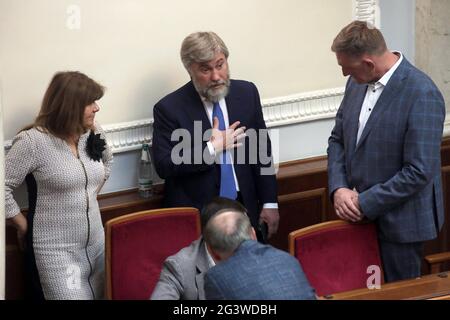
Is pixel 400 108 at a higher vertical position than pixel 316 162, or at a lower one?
higher

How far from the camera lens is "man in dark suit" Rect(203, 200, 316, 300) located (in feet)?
9.60

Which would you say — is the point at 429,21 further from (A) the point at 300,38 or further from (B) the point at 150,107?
(B) the point at 150,107

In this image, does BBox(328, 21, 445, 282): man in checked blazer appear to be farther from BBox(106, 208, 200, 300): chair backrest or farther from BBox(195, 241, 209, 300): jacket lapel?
BBox(195, 241, 209, 300): jacket lapel

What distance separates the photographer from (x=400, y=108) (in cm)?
409

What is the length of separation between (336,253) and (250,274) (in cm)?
112

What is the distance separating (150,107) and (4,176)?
1111 millimetres

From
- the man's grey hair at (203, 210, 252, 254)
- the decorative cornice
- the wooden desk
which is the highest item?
the decorative cornice

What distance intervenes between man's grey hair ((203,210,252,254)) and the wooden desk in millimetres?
512

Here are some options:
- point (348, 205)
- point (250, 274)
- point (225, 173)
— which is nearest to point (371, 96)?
point (348, 205)

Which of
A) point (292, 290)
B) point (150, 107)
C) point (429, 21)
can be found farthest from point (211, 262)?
point (429, 21)

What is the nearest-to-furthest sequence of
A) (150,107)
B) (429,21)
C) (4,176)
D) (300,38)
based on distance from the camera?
1. (4,176)
2. (150,107)
3. (300,38)
4. (429,21)

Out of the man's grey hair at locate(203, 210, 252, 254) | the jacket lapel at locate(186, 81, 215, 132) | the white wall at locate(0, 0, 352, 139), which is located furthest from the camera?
the jacket lapel at locate(186, 81, 215, 132)

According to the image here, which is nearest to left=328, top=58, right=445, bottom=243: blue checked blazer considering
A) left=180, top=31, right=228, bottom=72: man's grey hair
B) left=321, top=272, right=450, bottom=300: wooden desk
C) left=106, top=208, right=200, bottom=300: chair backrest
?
left=321, top=272, right=450, bottom=300: wooden desk

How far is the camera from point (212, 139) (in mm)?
4516
